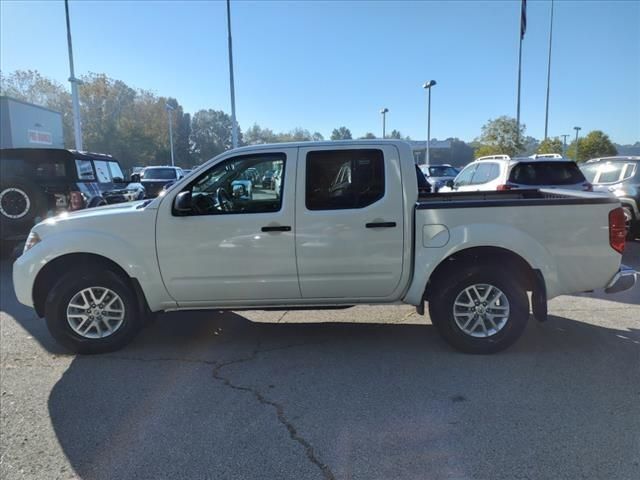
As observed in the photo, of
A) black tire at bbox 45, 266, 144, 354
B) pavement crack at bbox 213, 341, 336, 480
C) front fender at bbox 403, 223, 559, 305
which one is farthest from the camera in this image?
black tire at bbox 45, 266, 144, 354

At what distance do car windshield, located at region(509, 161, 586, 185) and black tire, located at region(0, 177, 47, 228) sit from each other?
8.83 meters

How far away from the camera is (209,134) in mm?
87438

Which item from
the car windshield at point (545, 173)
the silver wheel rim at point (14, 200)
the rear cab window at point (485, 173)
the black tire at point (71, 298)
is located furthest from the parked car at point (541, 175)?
the silver wheel rim at point (14, 200)

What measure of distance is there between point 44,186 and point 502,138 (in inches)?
1433

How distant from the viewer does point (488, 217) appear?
4059mm

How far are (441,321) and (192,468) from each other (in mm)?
2443

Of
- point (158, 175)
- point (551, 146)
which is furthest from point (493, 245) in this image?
point (551, 146)

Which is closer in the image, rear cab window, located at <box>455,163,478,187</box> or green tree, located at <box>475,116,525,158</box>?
rear cab window, located at <box>455,163,478,187</box>

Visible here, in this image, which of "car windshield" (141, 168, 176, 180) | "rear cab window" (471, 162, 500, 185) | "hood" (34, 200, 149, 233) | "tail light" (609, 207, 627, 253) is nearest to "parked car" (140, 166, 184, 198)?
"car windshield" (141, 168, 176, 180)

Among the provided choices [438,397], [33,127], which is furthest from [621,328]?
[33,127]

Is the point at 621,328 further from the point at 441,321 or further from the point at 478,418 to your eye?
the point at 478,418

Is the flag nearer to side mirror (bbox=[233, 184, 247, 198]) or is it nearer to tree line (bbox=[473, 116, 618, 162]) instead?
tree line (bbox=[473, 116, 618, 162])

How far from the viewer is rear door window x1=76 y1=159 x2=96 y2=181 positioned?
9168mm

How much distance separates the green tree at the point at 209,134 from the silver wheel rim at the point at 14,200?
236 ft
